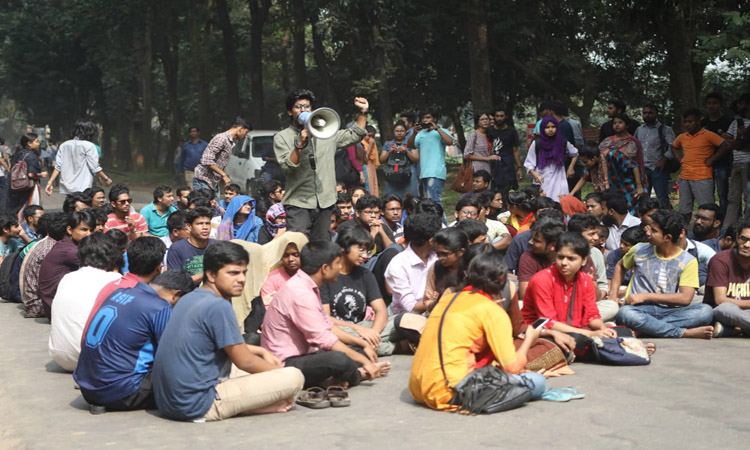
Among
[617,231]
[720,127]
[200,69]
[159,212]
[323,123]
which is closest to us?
[323,123]

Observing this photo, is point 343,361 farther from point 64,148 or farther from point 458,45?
point 458,45

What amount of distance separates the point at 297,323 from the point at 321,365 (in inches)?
13.2

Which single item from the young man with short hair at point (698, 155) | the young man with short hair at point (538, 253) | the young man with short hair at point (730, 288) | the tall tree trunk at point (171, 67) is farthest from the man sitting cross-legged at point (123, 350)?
the tall tree trunk at point (171, 67)

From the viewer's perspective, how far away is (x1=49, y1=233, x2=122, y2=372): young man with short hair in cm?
736

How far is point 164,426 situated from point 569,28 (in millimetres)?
23495

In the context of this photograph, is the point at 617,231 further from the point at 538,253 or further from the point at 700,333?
the point at 538,253

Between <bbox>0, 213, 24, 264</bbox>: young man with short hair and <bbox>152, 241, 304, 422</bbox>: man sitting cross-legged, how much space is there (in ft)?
22.2

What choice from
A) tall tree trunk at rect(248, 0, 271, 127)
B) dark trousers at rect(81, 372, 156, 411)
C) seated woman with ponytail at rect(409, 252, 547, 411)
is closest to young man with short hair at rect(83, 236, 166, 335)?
dark trousers at rect(81, 372, 156, 411)

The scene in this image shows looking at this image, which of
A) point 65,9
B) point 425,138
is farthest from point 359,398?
point 65,9

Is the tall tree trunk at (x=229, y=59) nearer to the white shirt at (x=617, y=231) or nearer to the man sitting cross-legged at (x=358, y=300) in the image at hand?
the white shirt at (x=617, y=231)

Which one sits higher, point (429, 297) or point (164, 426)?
point (429, 297)

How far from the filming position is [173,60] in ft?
130

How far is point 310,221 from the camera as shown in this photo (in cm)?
948

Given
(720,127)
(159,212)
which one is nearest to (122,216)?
(159,212)
